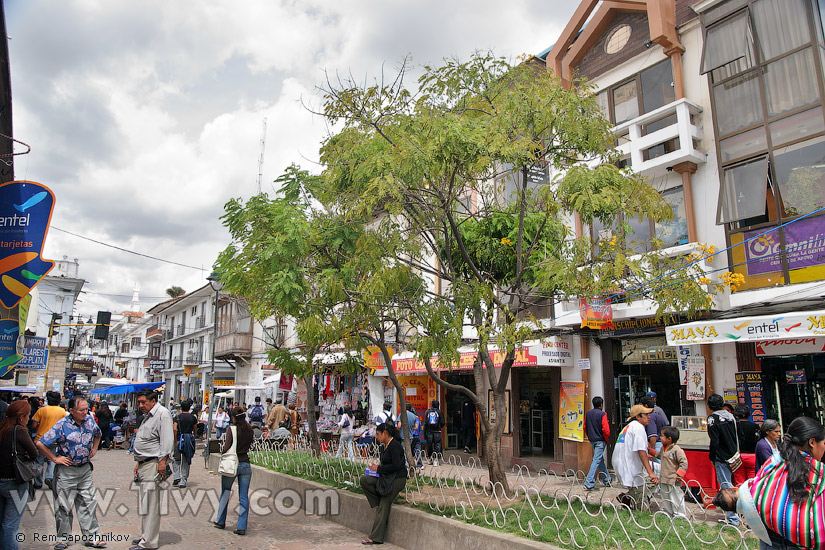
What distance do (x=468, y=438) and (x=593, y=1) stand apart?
12903 mm

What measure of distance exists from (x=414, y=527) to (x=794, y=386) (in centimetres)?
829

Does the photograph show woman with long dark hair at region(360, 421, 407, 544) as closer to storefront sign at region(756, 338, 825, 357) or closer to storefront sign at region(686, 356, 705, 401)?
storefront sign at region(686, 356, 705, 401)

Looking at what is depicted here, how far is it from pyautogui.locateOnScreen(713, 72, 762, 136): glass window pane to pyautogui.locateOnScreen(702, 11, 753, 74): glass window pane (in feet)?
1.42

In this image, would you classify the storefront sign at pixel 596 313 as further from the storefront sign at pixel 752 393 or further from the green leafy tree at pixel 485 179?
the green leafy tree at pixel 485 179

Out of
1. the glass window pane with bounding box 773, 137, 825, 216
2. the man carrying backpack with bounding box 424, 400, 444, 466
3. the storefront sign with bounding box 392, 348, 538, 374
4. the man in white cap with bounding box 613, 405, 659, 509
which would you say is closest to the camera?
the man in white cap with bounding box 613, 405, 659, 509

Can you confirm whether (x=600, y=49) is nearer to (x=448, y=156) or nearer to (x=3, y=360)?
(x=448, y=156)

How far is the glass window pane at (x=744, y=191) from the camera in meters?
11.6

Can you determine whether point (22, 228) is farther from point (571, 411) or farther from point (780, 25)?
point (780, 25)

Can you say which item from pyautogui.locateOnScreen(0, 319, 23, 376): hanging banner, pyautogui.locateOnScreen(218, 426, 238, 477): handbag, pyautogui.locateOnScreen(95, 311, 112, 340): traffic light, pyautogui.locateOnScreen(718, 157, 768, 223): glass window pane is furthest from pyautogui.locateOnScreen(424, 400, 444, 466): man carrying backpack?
pyautogui.locateOnScreen(95, 311, 112, 340): traffic light

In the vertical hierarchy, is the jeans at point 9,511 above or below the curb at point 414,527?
above

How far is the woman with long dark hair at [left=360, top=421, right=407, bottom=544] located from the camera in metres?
8.12

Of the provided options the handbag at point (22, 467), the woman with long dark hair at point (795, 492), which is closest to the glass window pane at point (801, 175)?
the woman with long dark hair at point (795, 492)

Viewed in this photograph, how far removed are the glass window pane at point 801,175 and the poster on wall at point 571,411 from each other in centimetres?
614

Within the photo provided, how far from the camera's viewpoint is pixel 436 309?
29.1 ft
